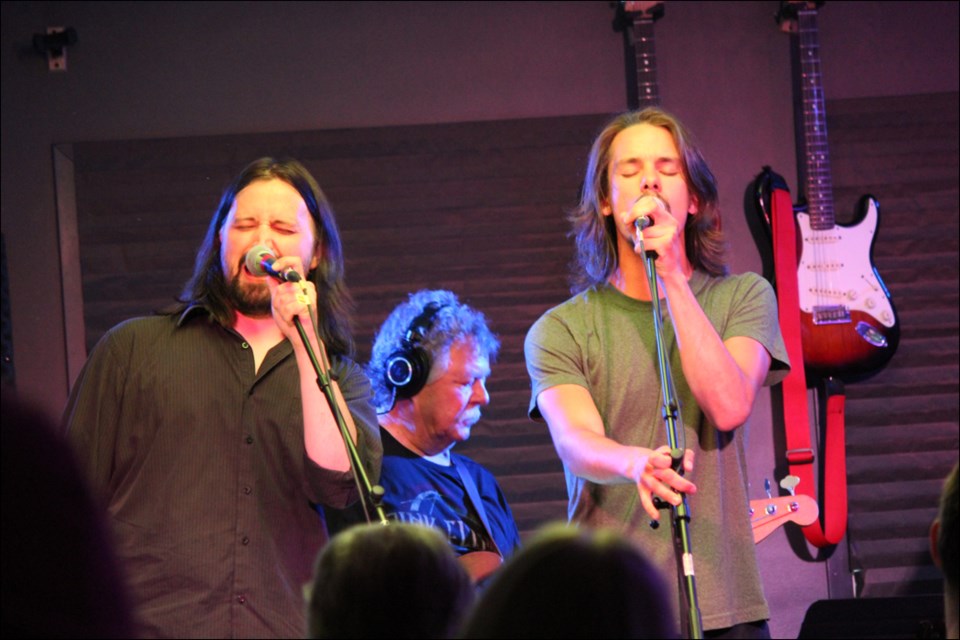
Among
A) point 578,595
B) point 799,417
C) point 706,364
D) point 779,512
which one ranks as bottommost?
point 779,512

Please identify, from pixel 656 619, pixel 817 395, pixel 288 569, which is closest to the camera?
pixel 656 619

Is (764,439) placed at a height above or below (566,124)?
below

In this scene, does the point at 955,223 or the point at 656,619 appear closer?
the point at 656,619

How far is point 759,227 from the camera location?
5312mm

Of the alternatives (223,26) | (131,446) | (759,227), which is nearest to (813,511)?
(759,227)

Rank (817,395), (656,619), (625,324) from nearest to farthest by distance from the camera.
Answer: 1. (656,619)
2. (625,324)
3. (817,395)

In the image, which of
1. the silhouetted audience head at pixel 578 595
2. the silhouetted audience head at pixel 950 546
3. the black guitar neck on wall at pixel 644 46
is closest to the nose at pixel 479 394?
the black guitar neck on wall at pixel 644 46

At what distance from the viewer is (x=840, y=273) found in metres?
5.18

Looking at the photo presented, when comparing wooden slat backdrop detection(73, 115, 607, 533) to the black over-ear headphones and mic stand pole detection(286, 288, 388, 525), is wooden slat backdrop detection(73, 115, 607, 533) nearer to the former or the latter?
the black over-ear headphones

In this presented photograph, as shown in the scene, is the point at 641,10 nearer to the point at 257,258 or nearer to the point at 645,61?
the point at 645,61

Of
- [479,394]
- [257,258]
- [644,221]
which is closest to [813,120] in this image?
[479,394]

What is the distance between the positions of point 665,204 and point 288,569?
1.35 metres

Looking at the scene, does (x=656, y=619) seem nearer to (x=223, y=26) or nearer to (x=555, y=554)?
(x=555, y=554)

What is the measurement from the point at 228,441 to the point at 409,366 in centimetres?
132
